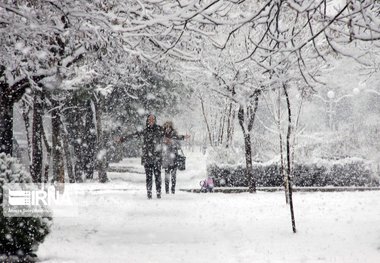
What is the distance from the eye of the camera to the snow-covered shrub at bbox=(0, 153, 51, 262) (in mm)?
5992

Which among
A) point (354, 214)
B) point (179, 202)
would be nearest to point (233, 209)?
point (179, 202)

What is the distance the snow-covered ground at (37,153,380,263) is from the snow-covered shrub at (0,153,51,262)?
0.28 m

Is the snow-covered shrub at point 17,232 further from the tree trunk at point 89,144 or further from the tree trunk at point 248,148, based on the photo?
the tree trunk at point 89,144

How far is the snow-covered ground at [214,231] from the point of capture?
6633mm

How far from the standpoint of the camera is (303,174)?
61.5ft

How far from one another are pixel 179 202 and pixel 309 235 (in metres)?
5.05

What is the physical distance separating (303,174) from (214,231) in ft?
35.4

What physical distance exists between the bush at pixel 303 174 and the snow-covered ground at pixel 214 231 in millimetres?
5050

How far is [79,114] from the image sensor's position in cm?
2677

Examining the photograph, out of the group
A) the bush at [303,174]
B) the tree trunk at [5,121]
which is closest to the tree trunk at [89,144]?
the bush at [303,174]

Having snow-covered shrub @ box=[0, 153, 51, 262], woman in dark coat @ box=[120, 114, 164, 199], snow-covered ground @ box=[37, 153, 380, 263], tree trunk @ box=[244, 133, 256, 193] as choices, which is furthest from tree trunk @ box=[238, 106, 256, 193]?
snow-covered shrub @ box=[0, 153, 51, 262]

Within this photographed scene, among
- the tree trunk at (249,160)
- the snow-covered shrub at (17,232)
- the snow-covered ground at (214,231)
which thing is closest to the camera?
the snow-covered shrub at (17,232)

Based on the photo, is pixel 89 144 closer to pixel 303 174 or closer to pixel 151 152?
pixel 303 174

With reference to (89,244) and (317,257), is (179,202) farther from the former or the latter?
(317,257)
